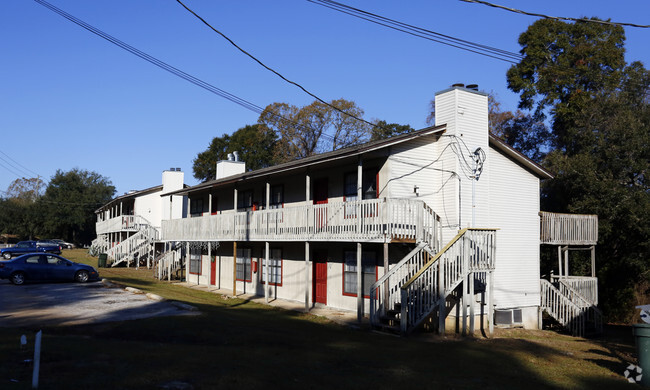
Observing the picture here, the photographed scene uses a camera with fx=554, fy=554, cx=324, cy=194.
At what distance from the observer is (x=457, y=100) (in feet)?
64.3

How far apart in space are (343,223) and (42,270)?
48.4ft

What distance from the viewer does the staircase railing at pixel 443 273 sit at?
15.9 meters

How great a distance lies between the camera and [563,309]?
22250 millimetres

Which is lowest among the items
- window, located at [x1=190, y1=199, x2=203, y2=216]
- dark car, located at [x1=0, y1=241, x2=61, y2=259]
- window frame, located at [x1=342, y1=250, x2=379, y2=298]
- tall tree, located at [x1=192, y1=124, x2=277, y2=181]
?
dark car, located at [x1=0, y1=241, x2=61, y2=259]

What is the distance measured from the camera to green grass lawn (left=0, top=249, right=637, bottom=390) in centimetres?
886

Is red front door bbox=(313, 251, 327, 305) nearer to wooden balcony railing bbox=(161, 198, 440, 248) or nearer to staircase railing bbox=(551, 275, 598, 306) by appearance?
wooden balcony railing bbox=(161, 198, 440, 248)

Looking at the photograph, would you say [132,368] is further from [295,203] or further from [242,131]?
[242,131]

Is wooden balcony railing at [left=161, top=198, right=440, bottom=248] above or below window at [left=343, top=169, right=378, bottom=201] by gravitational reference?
below

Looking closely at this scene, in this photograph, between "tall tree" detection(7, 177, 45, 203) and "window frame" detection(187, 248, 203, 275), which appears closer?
"window frame" detection(187, 248, 203, 275)

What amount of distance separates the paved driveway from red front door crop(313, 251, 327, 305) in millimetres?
6451

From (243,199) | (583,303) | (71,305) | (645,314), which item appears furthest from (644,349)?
(243,199)

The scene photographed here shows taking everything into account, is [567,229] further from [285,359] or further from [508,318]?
[285,359]

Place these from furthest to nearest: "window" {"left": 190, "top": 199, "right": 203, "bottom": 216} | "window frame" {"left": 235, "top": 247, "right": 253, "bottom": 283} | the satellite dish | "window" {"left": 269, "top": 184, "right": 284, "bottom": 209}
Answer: "window" {"left": 190, "top": 199, "right": 203, "bottom": 216} < "window frame" {"left": 235, "top": 247, "right": 253, "bottom": 283} < "window" {"left": 269, "top": 184, "right": 284, "bottom": 209} < the satellite dish

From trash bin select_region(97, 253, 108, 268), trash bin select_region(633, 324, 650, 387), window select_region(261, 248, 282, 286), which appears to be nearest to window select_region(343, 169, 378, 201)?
window select_region(261, 248, 282, 286)
